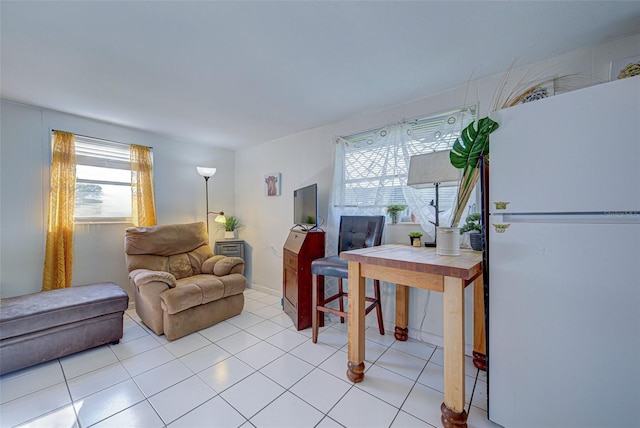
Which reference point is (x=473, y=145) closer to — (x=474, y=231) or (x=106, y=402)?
(x=474, y=231)

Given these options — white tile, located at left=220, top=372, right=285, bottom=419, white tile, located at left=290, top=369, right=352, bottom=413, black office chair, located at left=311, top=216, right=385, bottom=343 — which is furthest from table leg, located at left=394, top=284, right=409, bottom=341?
white tile, located at left=220, top=372, right=285, bottom=419

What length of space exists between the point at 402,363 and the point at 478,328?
65cm

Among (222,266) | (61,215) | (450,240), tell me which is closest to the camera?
(450,240)

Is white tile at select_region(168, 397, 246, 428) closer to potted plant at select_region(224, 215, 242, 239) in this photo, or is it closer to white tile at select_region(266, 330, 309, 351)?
white tile at select_region(266, 330, 309, 351)

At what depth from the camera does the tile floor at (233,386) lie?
139cm

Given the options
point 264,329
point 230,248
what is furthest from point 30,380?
point 230,248

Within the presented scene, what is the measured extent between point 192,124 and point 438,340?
3.59 meters

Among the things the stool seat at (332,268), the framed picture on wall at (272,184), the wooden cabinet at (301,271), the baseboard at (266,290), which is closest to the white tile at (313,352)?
the wooden cabinet at (301,271)

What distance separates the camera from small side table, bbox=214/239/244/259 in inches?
142

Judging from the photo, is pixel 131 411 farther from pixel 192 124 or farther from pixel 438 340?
pixel 192 124

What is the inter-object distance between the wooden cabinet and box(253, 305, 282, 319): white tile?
→ 0.29 metres

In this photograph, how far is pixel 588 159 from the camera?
1.09 meters

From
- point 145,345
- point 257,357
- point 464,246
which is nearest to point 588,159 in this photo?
point 464,246

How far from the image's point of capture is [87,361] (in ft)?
6.39
